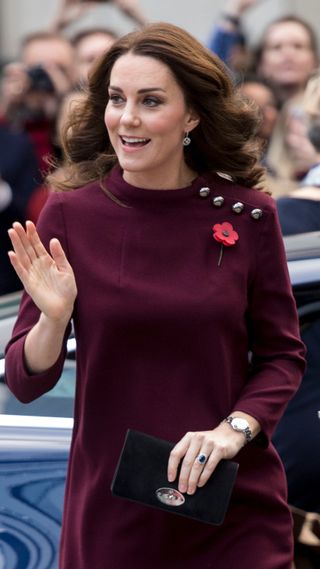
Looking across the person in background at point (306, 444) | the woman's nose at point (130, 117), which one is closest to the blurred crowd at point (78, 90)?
the person in background at point (306, 444)

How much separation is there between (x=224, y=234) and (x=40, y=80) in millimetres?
4298

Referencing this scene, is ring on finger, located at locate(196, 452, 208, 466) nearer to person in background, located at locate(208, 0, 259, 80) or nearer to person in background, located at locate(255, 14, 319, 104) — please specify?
person in background, located at locate(208, 0, 259, 80)

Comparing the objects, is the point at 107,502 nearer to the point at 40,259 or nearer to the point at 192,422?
the point at 192,422

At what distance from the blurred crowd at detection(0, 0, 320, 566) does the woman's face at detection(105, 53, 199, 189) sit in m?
2.23

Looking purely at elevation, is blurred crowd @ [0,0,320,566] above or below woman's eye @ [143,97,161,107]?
below

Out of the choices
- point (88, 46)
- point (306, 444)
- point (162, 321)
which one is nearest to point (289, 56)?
point (88, 46)

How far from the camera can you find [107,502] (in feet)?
9.46

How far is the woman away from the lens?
9.21ft

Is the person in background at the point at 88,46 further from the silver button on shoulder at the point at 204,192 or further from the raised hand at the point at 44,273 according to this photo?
the raised hand at the point at 44,273

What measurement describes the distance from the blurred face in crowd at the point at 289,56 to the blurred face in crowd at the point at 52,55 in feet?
3.25

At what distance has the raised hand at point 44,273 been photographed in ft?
8.96

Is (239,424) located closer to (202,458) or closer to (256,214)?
(202,458)

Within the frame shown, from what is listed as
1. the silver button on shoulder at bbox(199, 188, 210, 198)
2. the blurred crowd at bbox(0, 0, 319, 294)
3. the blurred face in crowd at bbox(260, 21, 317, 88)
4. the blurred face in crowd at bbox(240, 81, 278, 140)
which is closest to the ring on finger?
the silver button on shoulder at bbox(199, 188, 210, 198)

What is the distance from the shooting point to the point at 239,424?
2.82 m
